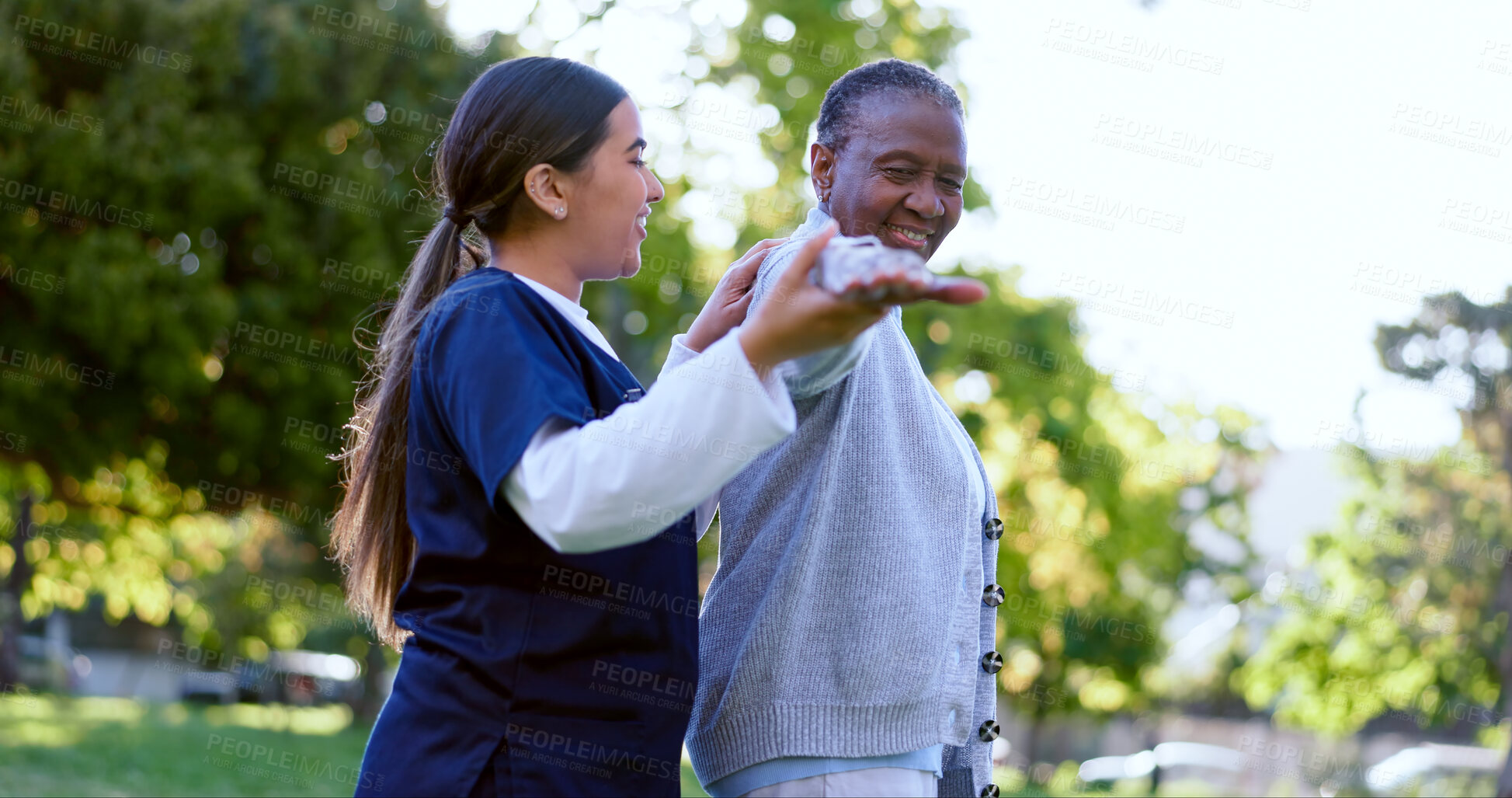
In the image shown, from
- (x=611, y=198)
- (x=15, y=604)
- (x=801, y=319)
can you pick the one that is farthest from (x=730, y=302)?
(x=15, y=604)

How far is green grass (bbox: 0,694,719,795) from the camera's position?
9016 mm

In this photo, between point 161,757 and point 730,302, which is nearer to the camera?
point 730,302

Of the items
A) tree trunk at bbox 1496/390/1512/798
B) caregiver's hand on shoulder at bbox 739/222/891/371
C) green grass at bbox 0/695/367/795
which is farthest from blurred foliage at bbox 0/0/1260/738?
tree trunk at bbox 1496/390/1512/798

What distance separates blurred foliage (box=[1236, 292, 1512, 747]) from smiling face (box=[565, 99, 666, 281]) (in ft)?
62.9

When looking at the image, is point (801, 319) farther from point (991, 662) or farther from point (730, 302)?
point (991, 662)

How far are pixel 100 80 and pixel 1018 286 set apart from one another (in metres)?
10.7

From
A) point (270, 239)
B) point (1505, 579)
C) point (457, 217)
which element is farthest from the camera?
point (1505, 579)

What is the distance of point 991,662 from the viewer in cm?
214

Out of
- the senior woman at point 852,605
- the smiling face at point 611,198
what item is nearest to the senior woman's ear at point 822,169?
the senior woman at point 852,605

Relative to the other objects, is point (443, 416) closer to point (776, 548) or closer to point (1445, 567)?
point (776, 548)

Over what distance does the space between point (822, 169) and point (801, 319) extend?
94 cm

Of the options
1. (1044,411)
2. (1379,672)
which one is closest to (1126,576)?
(1379,672)

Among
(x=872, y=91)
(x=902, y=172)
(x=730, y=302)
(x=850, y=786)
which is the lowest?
(x=850, y=786)

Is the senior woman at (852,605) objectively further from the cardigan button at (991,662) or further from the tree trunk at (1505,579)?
the tree trunk at (1505,579)
